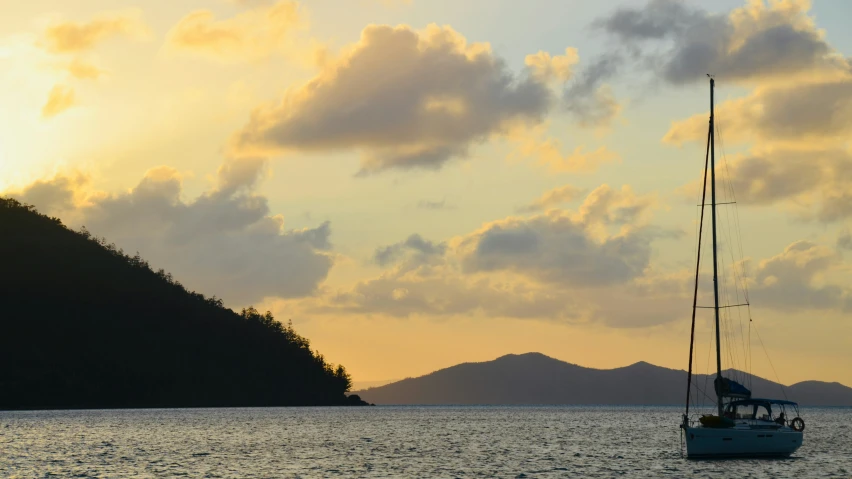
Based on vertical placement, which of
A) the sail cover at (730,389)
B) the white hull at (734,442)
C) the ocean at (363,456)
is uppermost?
the sail cover at (730,389)

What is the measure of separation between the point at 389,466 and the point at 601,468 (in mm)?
20970

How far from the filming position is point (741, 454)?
85.4m

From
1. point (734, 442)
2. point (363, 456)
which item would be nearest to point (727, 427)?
point (734, 442)

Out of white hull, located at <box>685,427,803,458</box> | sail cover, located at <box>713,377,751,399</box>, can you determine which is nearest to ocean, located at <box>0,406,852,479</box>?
white hull, located at <box>685,427,803,458</box>

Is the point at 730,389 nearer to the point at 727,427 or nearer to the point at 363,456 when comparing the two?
the point at 727,427

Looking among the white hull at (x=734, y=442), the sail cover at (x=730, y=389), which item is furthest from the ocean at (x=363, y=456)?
the sail cover at (x=730, y=389)

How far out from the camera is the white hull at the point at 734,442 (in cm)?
8462

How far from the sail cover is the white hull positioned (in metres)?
3.09

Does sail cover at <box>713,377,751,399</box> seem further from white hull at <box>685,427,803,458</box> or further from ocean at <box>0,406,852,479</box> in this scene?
ocean at <box>0,406,852,479</box>

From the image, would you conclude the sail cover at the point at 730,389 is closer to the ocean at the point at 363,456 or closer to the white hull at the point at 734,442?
the white hull at the point at 734,442

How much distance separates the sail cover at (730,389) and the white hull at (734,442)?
3.09 metres

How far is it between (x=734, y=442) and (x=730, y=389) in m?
4.78

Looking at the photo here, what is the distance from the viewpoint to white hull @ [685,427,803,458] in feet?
278

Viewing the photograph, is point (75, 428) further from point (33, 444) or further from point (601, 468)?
point (601, 468)
